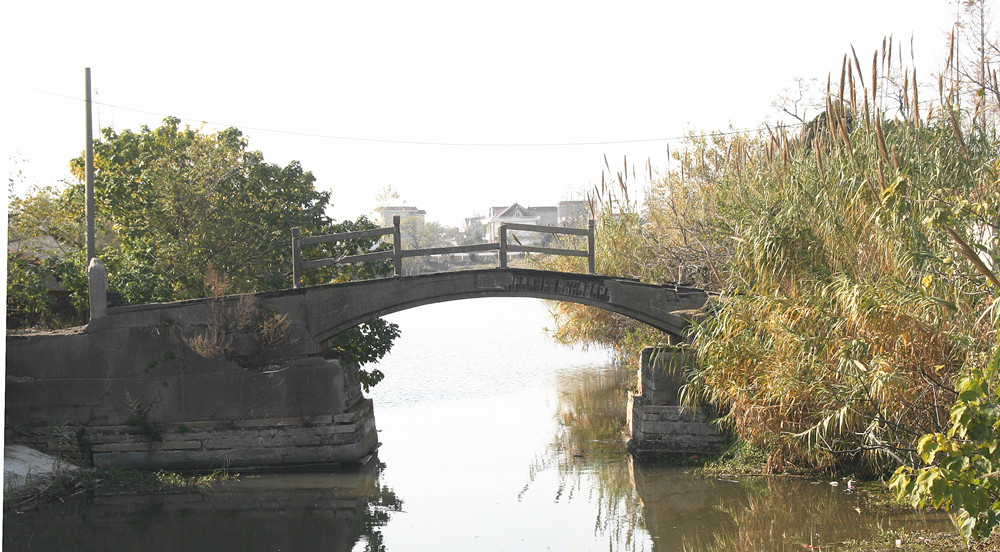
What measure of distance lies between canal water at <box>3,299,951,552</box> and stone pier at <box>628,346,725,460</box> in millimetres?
563

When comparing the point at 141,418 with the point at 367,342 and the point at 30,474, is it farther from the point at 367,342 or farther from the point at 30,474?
the point at 367,342

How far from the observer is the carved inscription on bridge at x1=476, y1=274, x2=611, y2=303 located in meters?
15.0

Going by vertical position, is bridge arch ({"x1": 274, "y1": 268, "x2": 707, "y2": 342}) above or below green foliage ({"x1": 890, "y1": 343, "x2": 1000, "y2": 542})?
above

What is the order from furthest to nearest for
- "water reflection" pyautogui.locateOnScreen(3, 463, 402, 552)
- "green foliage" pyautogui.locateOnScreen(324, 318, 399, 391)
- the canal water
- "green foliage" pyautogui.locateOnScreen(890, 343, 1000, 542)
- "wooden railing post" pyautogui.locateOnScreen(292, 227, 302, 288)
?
"green foliage" pyautogui.locateOnScreen(324, 318, 399, 391) → "wooden railing post" pyautogui.locateOnScreen(292, 227, 302, 288) → "water reflection" pyautogui.locateOnScreen(3, 463, 402, 552) → the canal water → "green foliage" pyautogui.locateOnScreen(890, 343, 1000, 542)

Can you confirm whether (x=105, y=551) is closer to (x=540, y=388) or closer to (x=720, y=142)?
(x=540, y=388)

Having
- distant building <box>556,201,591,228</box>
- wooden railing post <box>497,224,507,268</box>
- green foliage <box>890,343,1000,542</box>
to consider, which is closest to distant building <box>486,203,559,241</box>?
distant building <box>556,201,591,228</box>

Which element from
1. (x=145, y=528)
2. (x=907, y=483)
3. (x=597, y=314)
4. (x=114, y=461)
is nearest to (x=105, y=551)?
(x=145, y=528)

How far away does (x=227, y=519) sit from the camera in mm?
12055

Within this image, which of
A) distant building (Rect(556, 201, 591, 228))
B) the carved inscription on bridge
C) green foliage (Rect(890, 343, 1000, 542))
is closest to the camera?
green foliage (Rect(890, 343, 1000, 542))

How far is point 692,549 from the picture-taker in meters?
10.1

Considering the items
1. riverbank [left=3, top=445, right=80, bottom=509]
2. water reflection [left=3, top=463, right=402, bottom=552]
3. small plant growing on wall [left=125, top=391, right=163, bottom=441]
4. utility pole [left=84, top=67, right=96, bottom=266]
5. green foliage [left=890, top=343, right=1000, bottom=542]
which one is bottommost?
water reflection [left=3, top=463, right=402, bottom=552]

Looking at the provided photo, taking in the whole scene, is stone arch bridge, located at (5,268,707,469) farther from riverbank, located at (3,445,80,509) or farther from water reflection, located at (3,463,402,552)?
water reflection, located at (3,463,402,552)

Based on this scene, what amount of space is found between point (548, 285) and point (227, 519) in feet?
21.1

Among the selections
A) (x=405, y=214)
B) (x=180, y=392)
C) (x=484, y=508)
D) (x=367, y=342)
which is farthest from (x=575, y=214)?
(x=484, y=508)
